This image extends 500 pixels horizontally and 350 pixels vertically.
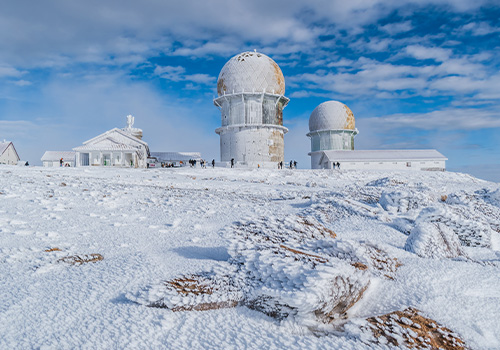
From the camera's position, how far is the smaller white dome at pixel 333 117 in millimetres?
43125

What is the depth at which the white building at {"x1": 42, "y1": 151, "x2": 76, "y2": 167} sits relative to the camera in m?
43.8

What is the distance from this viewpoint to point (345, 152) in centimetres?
4188

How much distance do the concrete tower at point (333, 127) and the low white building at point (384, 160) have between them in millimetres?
1846

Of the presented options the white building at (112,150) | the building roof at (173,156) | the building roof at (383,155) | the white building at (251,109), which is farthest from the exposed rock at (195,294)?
the building roof at (173,156)

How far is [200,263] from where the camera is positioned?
3.69m

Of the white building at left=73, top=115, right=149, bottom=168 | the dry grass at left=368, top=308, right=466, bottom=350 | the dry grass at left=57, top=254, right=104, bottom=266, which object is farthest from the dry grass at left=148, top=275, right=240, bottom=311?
the white building at left=73, top=115, right=149, bottom=168

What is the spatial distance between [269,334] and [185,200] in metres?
6.14

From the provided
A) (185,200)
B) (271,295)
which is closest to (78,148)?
(185,200)

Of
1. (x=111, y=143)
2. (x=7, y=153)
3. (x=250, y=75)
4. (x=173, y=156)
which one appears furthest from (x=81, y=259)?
(x=7, y=153)

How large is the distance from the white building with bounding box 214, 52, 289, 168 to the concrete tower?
10324mm

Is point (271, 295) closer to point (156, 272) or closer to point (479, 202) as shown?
point (156, 272)

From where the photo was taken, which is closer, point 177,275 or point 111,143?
point 177,275

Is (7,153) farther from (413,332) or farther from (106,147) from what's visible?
(413,332)

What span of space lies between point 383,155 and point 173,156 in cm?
2703
